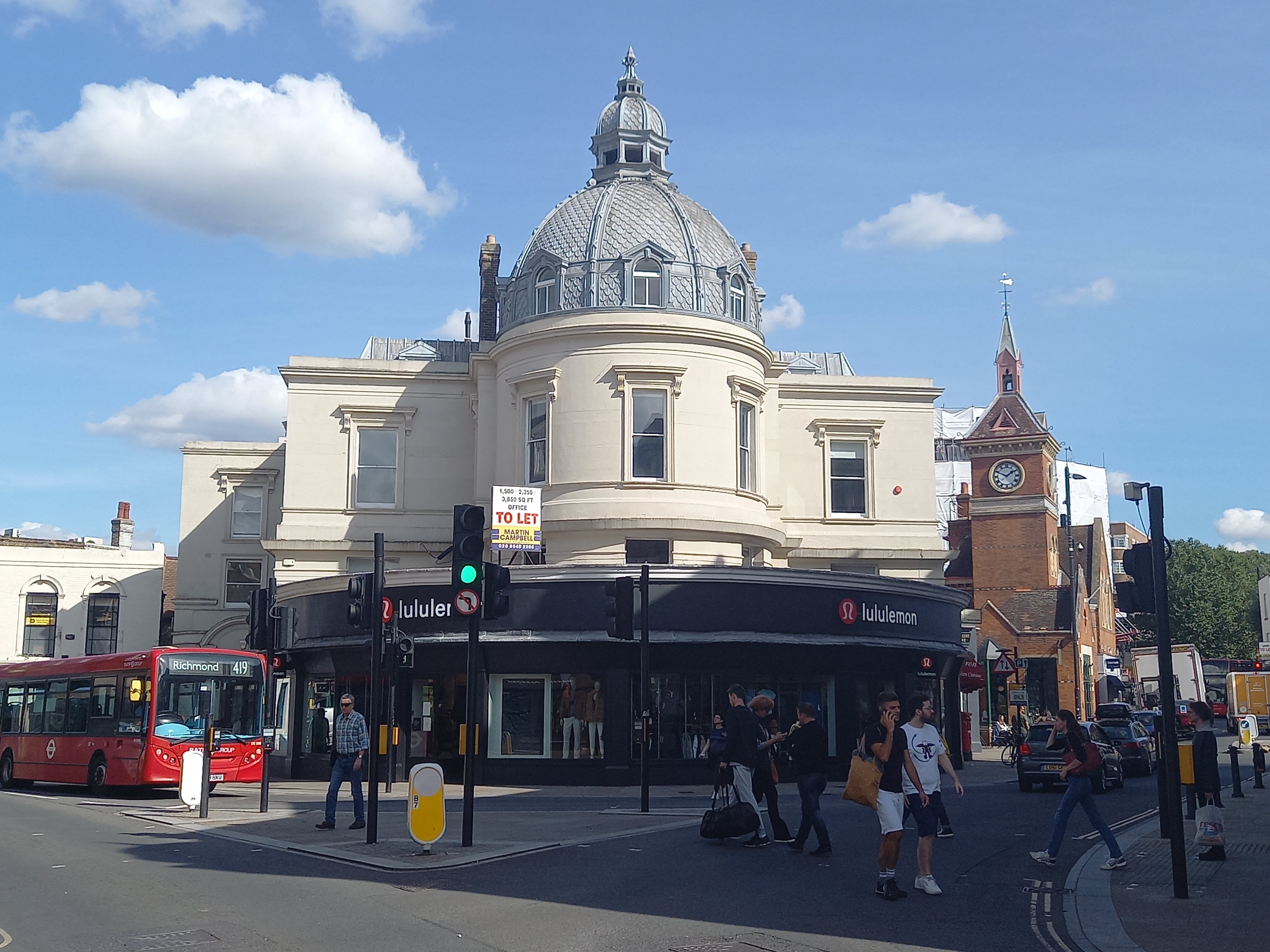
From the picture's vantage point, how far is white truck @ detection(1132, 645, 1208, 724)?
4309cm

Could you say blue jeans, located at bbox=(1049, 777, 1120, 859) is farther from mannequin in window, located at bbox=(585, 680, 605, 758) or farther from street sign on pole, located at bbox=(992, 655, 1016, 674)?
street sign on pole, located at bbox=(992, 655, 1016, 674)

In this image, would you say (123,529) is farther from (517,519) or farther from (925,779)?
(925,779)

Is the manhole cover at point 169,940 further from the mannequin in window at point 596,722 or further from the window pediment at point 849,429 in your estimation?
the window pediment at point 849,429

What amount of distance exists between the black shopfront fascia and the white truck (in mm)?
11201

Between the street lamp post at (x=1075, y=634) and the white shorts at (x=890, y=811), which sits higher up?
the street lamp post at (x=1075, y=634)

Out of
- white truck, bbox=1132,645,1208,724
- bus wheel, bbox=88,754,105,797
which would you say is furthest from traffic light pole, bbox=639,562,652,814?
white truck, bbox=1132,645,1208,724

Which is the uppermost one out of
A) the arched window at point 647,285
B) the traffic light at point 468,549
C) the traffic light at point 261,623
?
the arched window at point 647,285

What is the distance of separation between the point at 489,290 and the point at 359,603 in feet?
73.8

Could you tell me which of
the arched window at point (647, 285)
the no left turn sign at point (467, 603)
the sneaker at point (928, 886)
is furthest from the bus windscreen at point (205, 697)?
the sneaker at point (928, 886)

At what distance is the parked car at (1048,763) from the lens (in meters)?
24.3

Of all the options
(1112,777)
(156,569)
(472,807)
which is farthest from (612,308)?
(156,569)

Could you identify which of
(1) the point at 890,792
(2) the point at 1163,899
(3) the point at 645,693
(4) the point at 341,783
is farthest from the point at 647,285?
(2) the point at 1163,899

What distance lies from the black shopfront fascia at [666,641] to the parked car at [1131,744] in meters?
5.23

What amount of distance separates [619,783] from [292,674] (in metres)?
9.88
